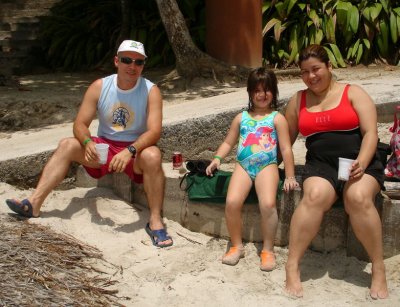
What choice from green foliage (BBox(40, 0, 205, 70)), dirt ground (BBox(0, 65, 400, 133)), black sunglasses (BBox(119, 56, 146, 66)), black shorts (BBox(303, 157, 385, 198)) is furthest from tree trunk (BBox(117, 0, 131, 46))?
black shorts (BBox(303, 157, 385, 198))

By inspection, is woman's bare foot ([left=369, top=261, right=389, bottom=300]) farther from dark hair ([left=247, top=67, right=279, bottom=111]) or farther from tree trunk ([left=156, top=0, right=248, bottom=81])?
tree trunk ([left=156, top=0, right=248, bottom=81])

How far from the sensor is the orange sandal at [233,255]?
4500 mm

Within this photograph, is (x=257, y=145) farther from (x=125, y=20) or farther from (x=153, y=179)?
(x=125, y=20)

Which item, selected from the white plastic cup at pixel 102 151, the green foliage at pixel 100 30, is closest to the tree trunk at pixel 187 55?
the green foliage at pixel 100 30

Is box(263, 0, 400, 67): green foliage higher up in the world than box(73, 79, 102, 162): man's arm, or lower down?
lower down

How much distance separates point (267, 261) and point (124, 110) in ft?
4.98

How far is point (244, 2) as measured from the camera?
8.18 meters

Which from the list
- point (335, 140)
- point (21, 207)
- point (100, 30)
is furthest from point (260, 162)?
point (100, 30)

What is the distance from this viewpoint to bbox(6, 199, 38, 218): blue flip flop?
4.79 metres

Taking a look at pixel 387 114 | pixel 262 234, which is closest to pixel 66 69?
pixel 387 114

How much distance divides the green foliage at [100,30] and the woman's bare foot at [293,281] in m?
5.90

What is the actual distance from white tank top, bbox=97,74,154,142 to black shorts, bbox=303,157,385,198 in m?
1.33

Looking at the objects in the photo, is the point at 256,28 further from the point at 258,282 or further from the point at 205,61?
the point at 258,282

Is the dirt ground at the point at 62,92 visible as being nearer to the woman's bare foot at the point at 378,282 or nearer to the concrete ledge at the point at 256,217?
the concrete ledge at the point at 256,217
